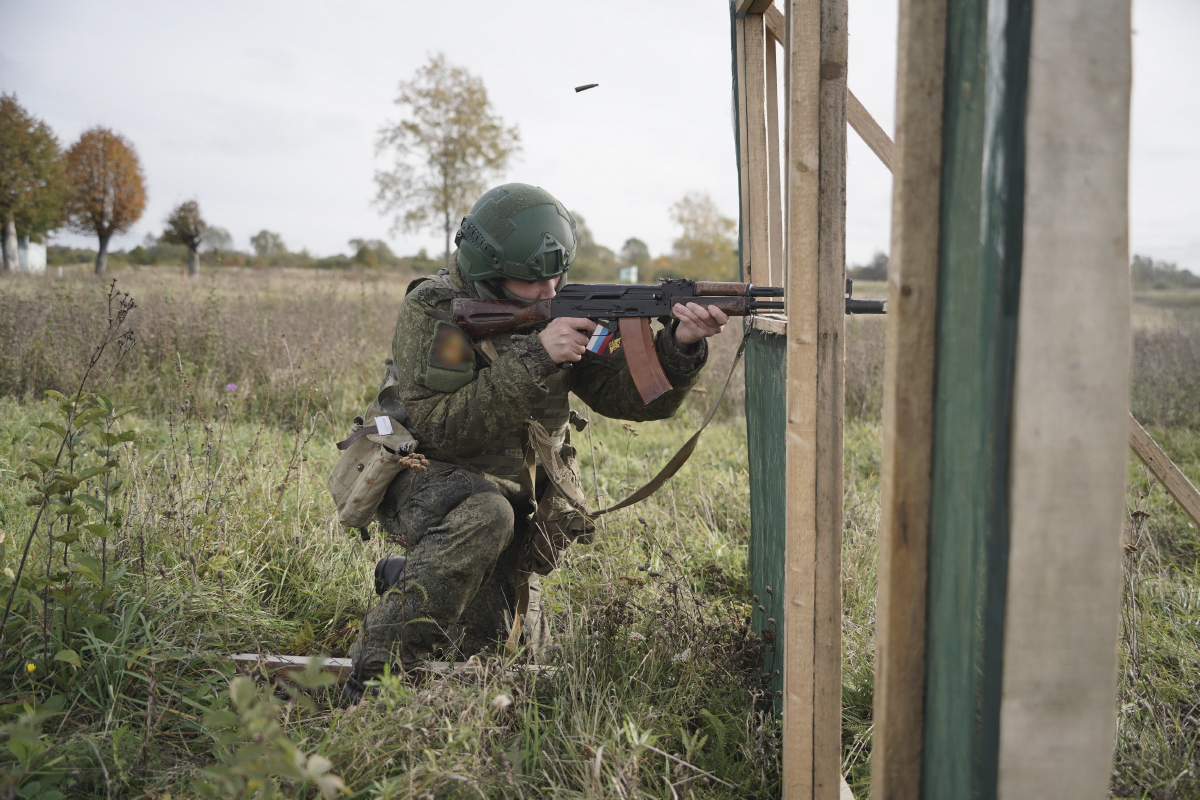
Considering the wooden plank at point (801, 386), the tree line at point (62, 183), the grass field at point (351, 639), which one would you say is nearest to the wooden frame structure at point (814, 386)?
the wooden plank at point (801, 386)

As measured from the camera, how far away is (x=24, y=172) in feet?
106

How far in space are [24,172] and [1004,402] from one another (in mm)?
41654

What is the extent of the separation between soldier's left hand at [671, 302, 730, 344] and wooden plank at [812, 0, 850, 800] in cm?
83

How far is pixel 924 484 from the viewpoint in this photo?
1372 millimetres

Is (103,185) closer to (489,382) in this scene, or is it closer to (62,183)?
(62,183)

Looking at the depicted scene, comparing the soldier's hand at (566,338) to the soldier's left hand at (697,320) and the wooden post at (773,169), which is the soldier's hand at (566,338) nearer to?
the soldier's left hand at (697,320)

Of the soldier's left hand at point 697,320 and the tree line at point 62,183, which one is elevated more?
the tree line at point 62,183

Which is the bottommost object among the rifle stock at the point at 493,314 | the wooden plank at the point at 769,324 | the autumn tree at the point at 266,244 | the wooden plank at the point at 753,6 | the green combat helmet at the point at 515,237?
the wooden plank at the point at 769,324

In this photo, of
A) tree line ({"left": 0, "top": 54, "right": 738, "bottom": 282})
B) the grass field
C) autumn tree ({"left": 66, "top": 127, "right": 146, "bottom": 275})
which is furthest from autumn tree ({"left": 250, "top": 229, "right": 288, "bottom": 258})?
the grass field

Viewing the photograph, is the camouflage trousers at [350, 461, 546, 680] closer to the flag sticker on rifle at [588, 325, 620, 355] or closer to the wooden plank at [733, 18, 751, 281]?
the flag sticker on rifle at [588, 325, 620, 355]

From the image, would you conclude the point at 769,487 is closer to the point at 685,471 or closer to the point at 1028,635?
the point at 1028,635

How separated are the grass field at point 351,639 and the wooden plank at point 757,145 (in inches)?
38.6

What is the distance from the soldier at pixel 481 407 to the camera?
8.99 feet

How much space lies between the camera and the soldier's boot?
8.99 feet
